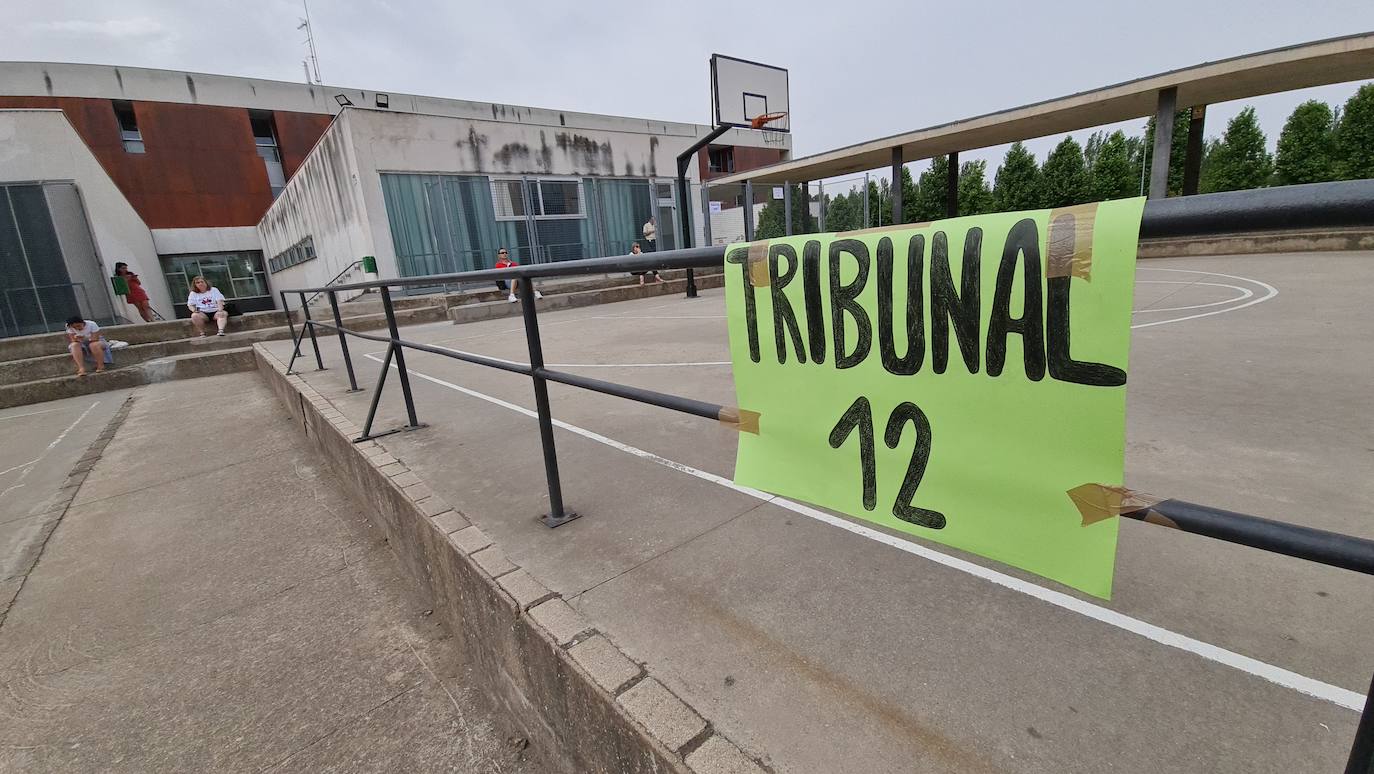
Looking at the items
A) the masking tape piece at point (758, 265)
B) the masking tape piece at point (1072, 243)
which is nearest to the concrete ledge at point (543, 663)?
the masking tape piece at point (758, 265)

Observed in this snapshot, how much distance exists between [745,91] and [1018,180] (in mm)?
17046

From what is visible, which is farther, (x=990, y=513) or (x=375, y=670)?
(x=375, y=670)

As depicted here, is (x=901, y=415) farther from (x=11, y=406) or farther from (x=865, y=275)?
(x=11, y=406)

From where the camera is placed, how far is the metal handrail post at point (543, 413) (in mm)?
2412

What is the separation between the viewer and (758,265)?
4.75ft

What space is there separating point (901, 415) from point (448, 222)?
16.5 meters

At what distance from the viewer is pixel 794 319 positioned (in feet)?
4.64

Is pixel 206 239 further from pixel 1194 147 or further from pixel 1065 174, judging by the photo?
Answer: pixel 1065 174

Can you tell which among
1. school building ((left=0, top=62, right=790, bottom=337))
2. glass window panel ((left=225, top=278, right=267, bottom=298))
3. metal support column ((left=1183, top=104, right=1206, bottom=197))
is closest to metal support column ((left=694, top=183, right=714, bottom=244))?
school building ((left=0, top=62, right=790, bottom=337))

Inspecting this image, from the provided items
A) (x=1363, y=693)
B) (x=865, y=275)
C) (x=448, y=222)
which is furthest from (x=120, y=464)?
(x=448, y=222)

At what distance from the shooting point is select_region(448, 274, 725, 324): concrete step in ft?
43.3

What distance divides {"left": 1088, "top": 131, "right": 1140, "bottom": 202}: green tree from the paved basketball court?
84.2 ft

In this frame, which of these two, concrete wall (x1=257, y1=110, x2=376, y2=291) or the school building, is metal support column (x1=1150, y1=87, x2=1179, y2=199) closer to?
the school building

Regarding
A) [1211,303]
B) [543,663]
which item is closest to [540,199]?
[1211,303]
